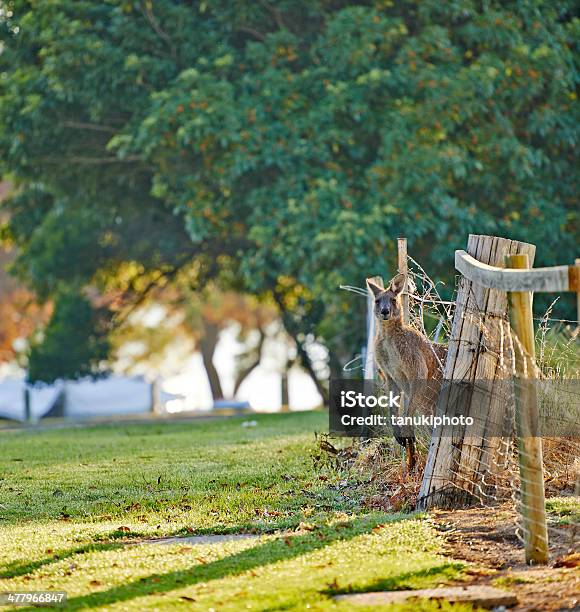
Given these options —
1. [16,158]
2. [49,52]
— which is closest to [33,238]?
[16,158]

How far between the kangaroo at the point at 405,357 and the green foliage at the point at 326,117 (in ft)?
35.2

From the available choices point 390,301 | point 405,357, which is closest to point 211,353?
point 390,301

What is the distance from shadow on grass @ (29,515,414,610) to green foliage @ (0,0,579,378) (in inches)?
521

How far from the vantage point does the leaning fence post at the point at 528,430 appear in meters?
6.59

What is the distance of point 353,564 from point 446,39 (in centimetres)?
1701

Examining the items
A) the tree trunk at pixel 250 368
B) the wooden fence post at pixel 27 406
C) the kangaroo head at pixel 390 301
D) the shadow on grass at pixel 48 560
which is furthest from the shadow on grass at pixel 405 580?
the tree trunk at pixel 250 368

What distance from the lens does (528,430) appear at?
669 centimetres

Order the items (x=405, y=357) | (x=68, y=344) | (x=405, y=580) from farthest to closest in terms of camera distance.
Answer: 1. (x=68, y=344)
2. (x=405, y=357)
3. (x=405, y=580)

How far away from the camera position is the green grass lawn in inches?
235

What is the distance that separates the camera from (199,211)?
76.6ft

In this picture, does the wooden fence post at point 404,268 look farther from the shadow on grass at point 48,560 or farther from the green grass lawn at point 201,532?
the shadow on grass at point 48,560

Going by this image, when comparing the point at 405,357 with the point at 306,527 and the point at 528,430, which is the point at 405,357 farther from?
the point at 528,430

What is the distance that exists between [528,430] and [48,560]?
2815 millimetres

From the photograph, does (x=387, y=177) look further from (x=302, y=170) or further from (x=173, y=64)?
(x=173, y=64)
